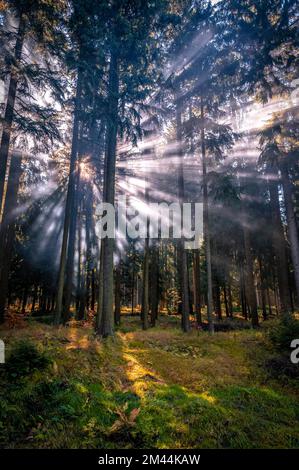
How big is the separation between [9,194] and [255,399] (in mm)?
14616

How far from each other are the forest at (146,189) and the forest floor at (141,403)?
0.12 feet

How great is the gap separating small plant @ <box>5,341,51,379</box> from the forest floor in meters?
0.11

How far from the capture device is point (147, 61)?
10633 millimetres

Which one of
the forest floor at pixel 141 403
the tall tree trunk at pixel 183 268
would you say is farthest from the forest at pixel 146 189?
the tall tree trunk at pixel 183 268

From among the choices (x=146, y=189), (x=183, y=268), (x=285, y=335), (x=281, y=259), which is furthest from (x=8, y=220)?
(x=281, y=259)

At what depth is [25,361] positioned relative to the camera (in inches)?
224

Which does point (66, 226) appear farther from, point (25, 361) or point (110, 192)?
point (25, 361)

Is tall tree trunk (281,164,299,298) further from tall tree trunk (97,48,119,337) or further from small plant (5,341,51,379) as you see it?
small plant (5,341,51,379)

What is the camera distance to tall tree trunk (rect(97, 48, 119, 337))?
33.3 feet

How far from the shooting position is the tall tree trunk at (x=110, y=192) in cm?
1016

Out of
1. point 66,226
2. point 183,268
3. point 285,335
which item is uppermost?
point 66,226

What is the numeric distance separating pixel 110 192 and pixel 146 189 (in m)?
5.78

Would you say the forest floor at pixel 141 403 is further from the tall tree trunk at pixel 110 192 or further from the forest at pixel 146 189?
the tall tree trunk at pixel 110 192
